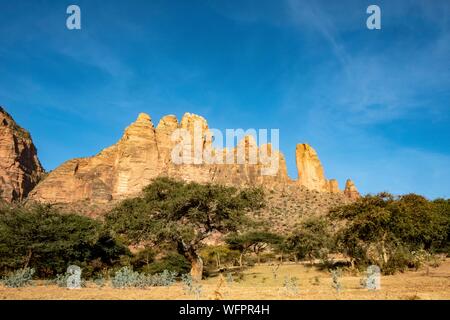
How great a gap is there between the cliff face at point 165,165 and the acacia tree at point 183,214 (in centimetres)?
9517

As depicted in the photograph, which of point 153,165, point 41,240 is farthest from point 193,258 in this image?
point 153,165

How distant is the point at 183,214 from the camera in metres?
28.9

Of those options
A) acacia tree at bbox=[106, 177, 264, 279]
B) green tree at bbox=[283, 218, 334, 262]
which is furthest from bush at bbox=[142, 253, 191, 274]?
green tree at bbox=[283, 218, 334, 262]

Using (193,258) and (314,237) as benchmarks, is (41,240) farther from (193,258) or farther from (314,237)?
(314,237)

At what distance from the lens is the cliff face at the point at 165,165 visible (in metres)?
133

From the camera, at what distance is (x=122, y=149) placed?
137375 mm

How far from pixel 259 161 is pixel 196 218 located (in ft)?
388

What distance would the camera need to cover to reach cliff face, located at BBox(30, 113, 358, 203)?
133000mm

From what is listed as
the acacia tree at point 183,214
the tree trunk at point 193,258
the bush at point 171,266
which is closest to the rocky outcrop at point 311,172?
the bush at point 171,266

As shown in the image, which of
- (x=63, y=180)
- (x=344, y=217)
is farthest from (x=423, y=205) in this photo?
(x=63, y=180)

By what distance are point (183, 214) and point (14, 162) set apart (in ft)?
425

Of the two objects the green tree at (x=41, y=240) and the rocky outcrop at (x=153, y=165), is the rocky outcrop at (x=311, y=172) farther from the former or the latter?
the green tree at (x=41, y=240)

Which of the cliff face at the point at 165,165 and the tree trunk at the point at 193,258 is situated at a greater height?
the cliff face at the point at 165,165
